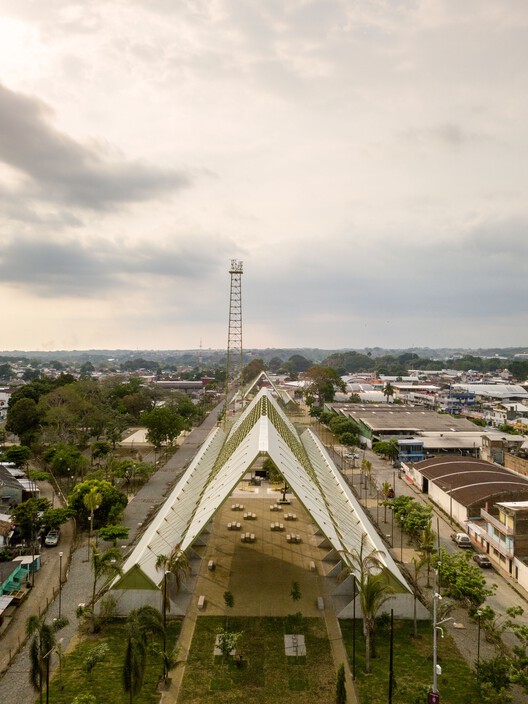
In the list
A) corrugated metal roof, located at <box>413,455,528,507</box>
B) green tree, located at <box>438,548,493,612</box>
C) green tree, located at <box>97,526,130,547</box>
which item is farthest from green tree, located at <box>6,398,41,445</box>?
green tree, located at <box>438,548,493,612</box>

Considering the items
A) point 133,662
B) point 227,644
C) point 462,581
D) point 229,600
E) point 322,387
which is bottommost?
point 229,600

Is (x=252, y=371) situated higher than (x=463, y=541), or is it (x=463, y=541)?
(x=252, y=371)

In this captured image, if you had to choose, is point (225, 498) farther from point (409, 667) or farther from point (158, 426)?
point (158, 426)

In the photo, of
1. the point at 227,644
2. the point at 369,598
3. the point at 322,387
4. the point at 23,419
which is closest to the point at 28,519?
the point at 227,644

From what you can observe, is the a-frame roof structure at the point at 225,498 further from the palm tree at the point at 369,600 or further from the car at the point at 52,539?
the car at the point at 52,539

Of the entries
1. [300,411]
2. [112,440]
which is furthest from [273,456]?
[300,411]

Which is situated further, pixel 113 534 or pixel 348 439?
pixel 348 439
